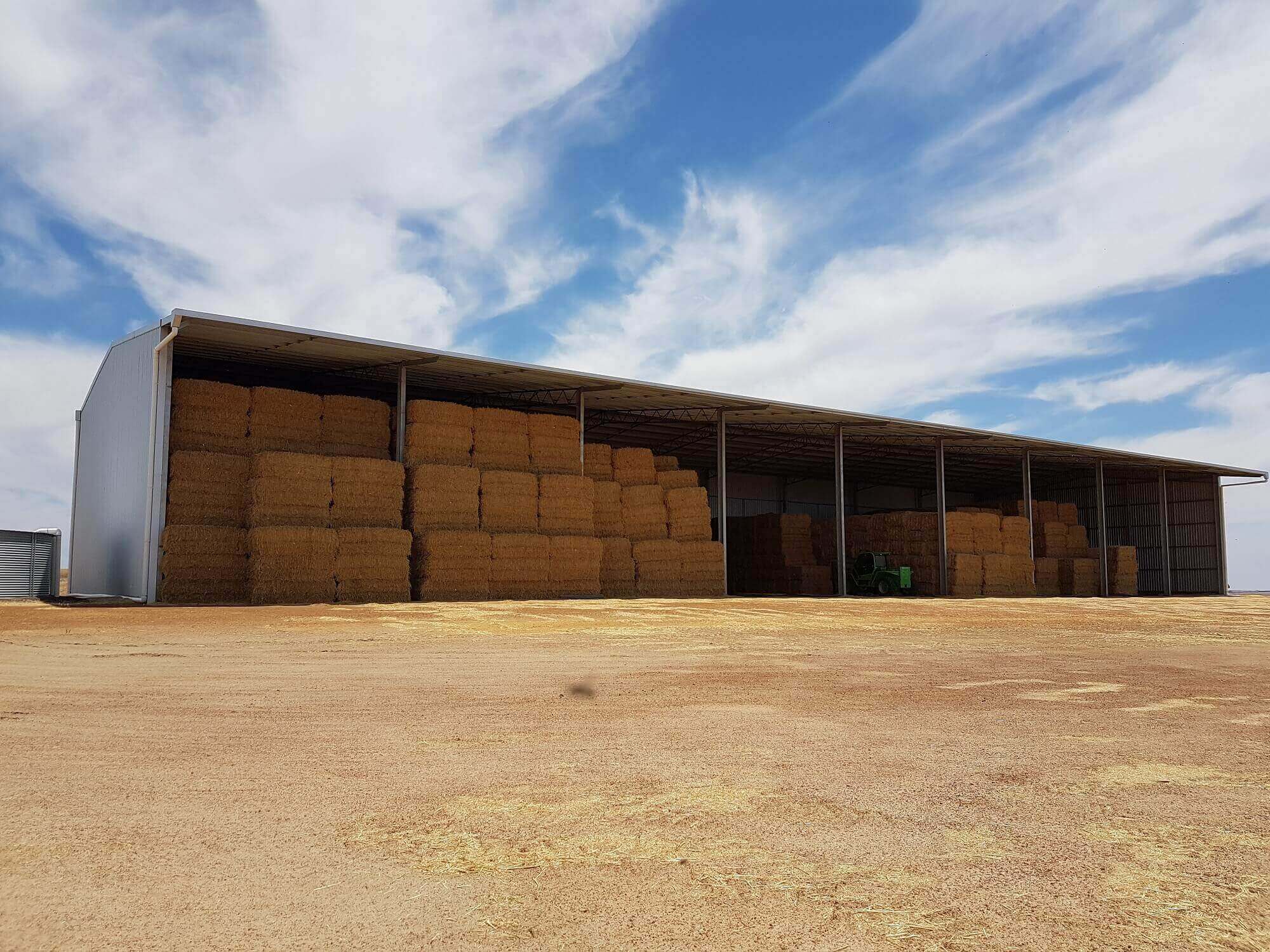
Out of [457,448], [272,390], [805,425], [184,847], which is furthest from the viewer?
[805,425]

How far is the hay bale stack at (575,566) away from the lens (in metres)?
24.8

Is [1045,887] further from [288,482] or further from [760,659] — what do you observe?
[288,482]

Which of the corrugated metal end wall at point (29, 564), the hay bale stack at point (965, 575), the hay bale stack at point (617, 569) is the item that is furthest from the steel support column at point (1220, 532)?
the corrugated metal end wall at point (29, 564)

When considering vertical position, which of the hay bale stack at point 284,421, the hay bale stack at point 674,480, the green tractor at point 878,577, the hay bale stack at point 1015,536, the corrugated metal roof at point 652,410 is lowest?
the green tractor at point 878,577

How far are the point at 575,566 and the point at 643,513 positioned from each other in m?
3.85

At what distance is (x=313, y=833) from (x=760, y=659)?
24.0ft

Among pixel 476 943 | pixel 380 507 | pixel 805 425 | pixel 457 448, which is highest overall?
pixel 805 425

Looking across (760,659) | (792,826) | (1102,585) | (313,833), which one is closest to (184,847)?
(313,833)

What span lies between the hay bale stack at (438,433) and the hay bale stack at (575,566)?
319cm

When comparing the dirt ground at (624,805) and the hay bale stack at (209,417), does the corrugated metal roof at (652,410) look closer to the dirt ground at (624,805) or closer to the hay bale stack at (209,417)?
the hay bale stack at (209,417)

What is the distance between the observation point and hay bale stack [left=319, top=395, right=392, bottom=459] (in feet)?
74.8

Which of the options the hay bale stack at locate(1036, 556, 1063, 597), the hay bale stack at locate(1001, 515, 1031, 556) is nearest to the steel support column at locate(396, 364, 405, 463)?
the hay bale stack at locate(1001, 515, 1031, 556)

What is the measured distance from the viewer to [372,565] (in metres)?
21.3

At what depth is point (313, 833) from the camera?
3.97 m
